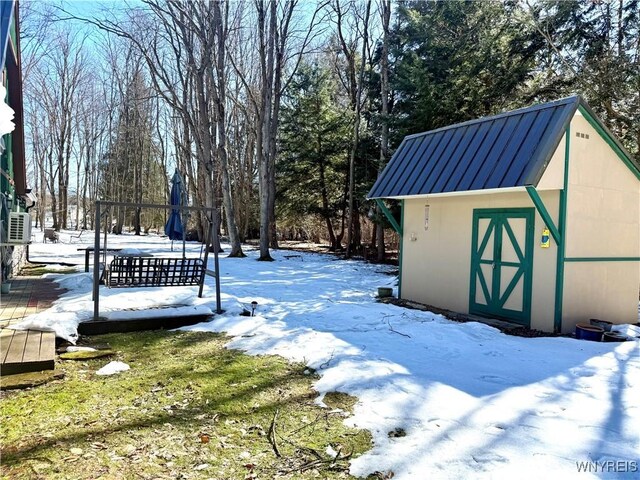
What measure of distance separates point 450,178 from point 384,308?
249cm

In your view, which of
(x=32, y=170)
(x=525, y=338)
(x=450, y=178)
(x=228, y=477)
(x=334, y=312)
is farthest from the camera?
(x=32, y=170)

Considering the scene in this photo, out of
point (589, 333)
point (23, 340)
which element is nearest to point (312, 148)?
point (589, 333)

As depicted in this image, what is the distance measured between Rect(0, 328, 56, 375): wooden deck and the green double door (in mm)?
6216

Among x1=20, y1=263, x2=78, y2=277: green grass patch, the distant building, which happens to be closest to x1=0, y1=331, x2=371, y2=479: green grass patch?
the distant building

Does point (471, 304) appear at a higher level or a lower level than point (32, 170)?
lower

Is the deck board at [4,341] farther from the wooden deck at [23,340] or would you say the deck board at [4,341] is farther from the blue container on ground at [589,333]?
the blue container on ground at [589,333]

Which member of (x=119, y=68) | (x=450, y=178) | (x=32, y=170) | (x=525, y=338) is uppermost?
(x=119, y=68)

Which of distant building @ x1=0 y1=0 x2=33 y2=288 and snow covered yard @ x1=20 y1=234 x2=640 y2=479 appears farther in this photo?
distant building @ x1=0 y1=0 x2=33 y2=288

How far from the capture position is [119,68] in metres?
28.5

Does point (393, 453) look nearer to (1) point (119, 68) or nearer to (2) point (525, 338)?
(2) point (525, 338)

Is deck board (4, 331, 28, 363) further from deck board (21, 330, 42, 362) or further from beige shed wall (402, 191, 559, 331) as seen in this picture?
beige shed wall (402, 191, 559, 331)

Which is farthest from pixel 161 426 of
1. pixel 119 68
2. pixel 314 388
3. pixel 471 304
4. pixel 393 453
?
pixel 119 68

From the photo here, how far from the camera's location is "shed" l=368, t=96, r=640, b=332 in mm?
6340

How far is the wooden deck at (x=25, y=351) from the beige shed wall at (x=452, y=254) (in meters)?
6.27
